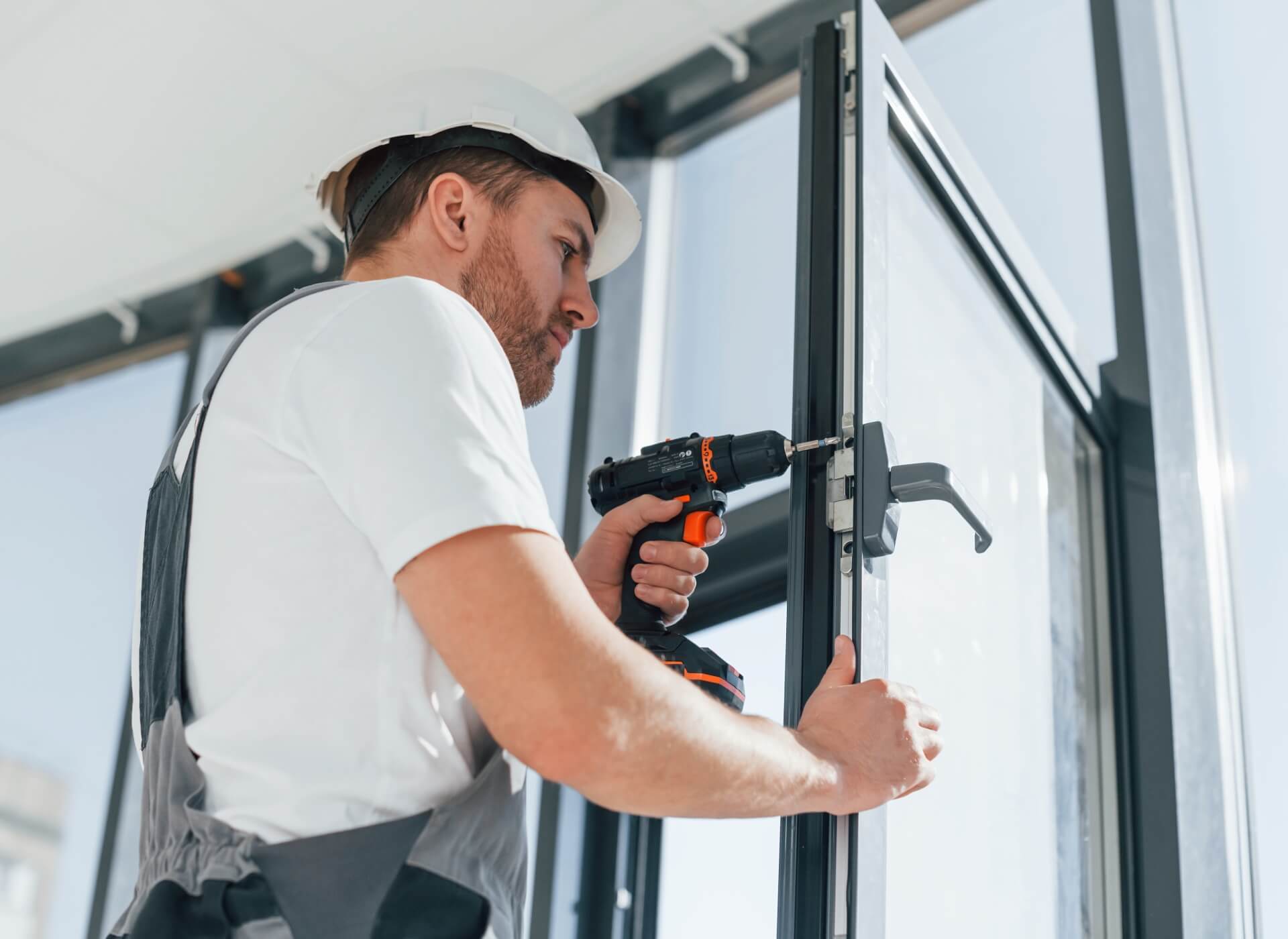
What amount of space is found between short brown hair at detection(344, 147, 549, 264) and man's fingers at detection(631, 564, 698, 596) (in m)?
0.41

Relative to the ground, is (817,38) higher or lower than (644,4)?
lower

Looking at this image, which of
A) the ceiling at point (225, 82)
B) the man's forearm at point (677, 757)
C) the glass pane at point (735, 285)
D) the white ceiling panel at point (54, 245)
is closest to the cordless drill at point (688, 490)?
the man's forearm at point (677, 757)

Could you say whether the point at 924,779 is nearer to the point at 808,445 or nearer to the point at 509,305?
the point at 808,445

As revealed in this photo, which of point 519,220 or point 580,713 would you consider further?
point 519,220

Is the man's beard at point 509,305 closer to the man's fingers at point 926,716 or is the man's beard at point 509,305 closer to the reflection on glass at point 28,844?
the man's fingers at point 926,716

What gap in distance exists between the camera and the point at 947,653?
1.44 m

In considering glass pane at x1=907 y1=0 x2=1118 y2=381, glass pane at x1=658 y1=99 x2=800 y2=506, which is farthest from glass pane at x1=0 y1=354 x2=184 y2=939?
glass pane at x1=907 y1=0 x2=1118 y2=381

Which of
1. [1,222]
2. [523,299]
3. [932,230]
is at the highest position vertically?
[1,222]

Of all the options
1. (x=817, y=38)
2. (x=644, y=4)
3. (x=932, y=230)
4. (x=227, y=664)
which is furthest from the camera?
(x=644, y=4)

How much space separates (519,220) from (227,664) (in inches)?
23.1

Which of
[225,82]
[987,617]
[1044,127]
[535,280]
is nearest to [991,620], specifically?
[987,617]

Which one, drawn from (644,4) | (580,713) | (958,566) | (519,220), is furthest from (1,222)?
(580,713)

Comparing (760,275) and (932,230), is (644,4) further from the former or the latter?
(932,230)

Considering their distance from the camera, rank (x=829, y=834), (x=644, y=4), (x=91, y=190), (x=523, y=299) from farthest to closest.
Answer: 1. (x=91, y=190)
2. (x=644, y=4)
3. (x=523, y=299)
4. (x=829, y=834)
